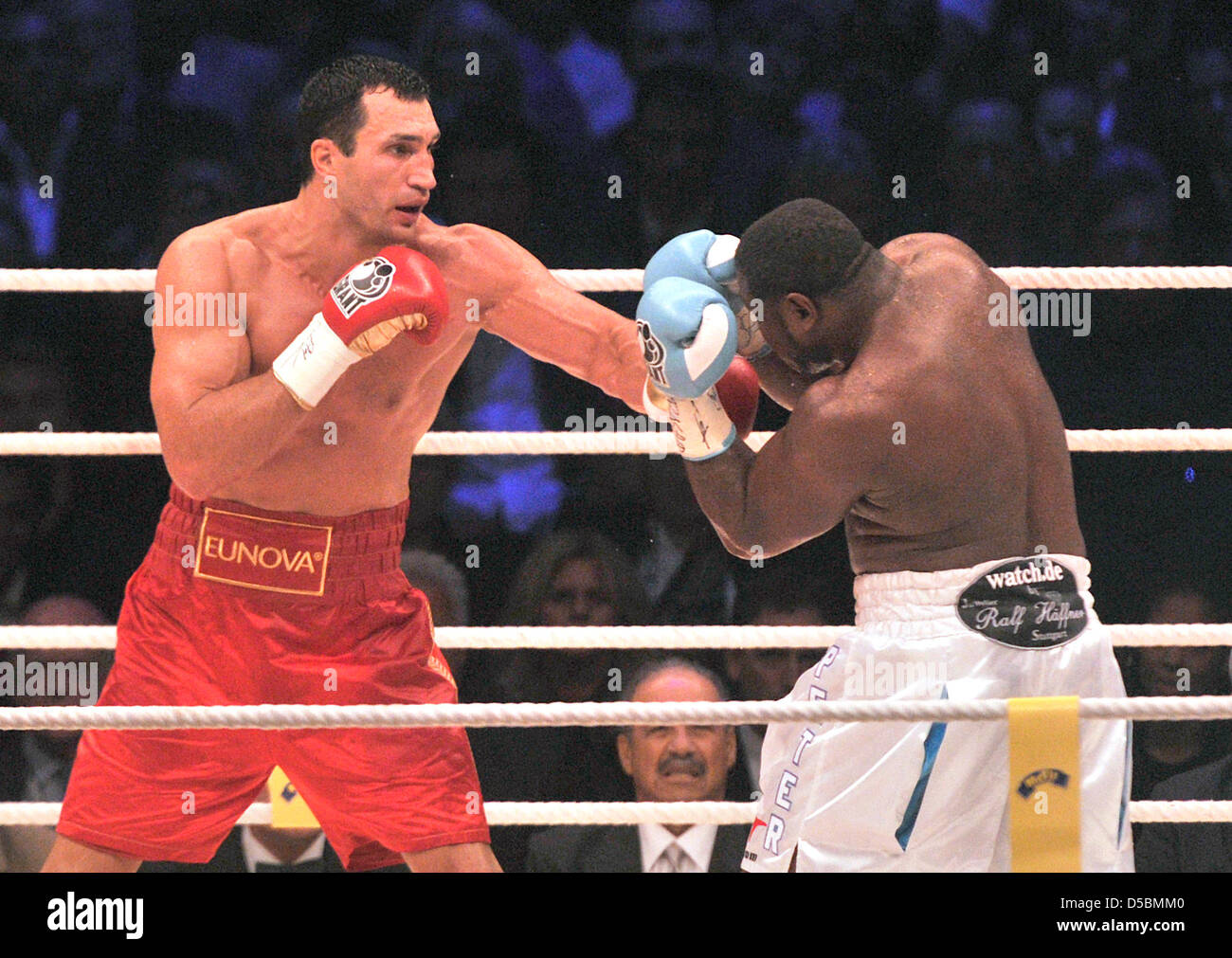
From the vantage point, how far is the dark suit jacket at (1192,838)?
2.62 m

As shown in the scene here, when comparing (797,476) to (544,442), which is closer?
(797,476)

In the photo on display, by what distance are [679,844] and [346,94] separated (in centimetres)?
129

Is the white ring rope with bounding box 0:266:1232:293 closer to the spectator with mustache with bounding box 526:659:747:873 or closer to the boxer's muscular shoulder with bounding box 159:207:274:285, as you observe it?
the boxer's muscular shoulder with bounding box 159:207:274:285

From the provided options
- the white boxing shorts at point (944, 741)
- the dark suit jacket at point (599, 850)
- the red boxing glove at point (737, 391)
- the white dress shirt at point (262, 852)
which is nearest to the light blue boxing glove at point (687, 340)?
the red boxing glove at point (737, 391)

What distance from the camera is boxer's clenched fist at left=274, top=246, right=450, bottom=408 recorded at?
79.6 inches

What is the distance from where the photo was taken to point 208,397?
6.81 feet

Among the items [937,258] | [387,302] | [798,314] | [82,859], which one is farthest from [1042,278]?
[82,859]

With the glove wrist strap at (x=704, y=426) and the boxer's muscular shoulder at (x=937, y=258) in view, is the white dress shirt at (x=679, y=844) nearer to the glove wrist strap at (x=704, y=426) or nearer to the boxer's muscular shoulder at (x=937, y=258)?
the glove wrist strap at (x=704, y=426)

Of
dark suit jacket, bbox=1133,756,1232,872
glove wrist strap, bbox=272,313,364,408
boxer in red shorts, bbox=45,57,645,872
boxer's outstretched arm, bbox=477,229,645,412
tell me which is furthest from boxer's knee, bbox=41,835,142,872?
dark suit jacket, bbox=1133,756,1232,872

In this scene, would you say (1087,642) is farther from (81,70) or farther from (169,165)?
(81,70)

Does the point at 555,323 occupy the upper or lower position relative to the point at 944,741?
upper

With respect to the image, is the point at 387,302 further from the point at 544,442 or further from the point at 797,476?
the point at 797,476

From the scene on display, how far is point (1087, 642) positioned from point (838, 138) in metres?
→ 1.55

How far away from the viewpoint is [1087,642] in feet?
6.48
